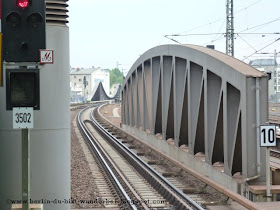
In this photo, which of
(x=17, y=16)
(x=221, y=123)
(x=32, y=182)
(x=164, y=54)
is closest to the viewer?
(x=17, y=16)

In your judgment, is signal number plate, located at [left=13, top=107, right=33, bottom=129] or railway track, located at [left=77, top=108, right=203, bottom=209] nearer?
signal number plate, located at [left=13, top=107, right=33, bottom=129]

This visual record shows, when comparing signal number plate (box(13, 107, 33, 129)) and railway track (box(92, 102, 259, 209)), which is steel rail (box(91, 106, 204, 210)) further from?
signal number plate (box(13, 107, 33, 129))

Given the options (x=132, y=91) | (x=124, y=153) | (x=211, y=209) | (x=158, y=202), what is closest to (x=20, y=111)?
(x=211, y=209)

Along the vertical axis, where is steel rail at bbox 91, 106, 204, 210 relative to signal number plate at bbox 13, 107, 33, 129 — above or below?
below

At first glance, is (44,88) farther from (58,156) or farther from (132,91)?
(132,91)

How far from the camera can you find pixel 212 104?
15.6 meters

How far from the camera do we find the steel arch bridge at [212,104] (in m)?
12.4

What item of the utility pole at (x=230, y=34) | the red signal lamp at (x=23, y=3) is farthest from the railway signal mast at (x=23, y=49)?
the utility pole at (x=230, y=34)

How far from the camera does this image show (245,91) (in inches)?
486

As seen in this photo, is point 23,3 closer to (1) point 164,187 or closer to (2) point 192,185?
(1) point 164,187

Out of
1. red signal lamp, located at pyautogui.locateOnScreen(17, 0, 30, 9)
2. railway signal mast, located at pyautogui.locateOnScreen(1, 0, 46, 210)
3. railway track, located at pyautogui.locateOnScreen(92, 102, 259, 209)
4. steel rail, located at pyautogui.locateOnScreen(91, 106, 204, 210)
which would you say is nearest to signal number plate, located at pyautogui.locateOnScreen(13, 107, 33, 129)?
railway signal mast, located at pyautogui.locateOnScreen(1, 0, 46, 210)

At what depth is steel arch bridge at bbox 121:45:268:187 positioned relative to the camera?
488 inches

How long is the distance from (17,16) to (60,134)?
2762 millimetres

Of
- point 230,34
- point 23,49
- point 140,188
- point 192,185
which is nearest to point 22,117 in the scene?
point 23,49
